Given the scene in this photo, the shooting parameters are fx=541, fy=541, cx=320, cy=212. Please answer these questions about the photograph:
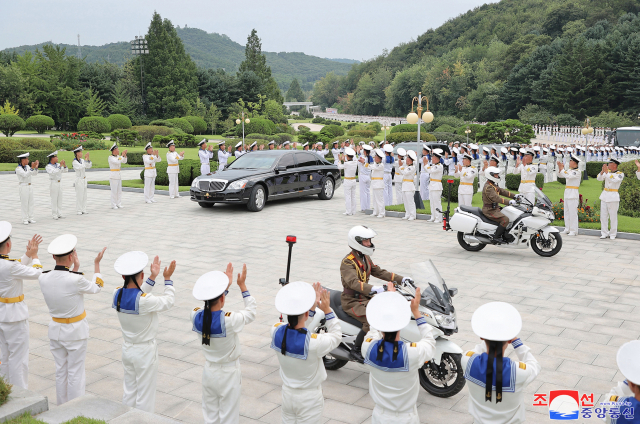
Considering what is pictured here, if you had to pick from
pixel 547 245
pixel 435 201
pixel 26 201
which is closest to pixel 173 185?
pixel 26 201

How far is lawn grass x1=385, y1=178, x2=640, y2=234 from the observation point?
13.7m

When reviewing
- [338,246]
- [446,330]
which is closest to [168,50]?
[338,246]

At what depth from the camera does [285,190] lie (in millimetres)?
17250

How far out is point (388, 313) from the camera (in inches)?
147

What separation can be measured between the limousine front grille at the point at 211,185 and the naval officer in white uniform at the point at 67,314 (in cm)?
1064

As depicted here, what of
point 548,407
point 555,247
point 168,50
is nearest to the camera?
point 548,407

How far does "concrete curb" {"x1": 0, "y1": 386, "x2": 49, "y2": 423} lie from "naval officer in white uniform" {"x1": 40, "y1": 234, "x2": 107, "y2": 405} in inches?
23.0

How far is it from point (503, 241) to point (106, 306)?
7.58 meters

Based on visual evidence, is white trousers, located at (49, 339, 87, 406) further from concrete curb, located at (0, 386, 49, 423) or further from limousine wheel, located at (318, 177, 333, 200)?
limousine wheel, located at (318, 177, 333, 200)

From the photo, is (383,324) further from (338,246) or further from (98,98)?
(98,98)

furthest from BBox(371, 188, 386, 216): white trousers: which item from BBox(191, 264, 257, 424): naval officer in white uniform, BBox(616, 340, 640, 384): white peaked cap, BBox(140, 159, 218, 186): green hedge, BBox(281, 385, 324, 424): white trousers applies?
BBox(616, 340, 640, 384): white peaked cap

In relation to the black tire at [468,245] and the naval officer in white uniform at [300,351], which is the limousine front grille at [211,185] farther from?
the naval officer in white uniform at [300,351]

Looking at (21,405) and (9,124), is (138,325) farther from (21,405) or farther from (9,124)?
(9,124)

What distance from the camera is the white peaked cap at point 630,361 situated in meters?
3.02
